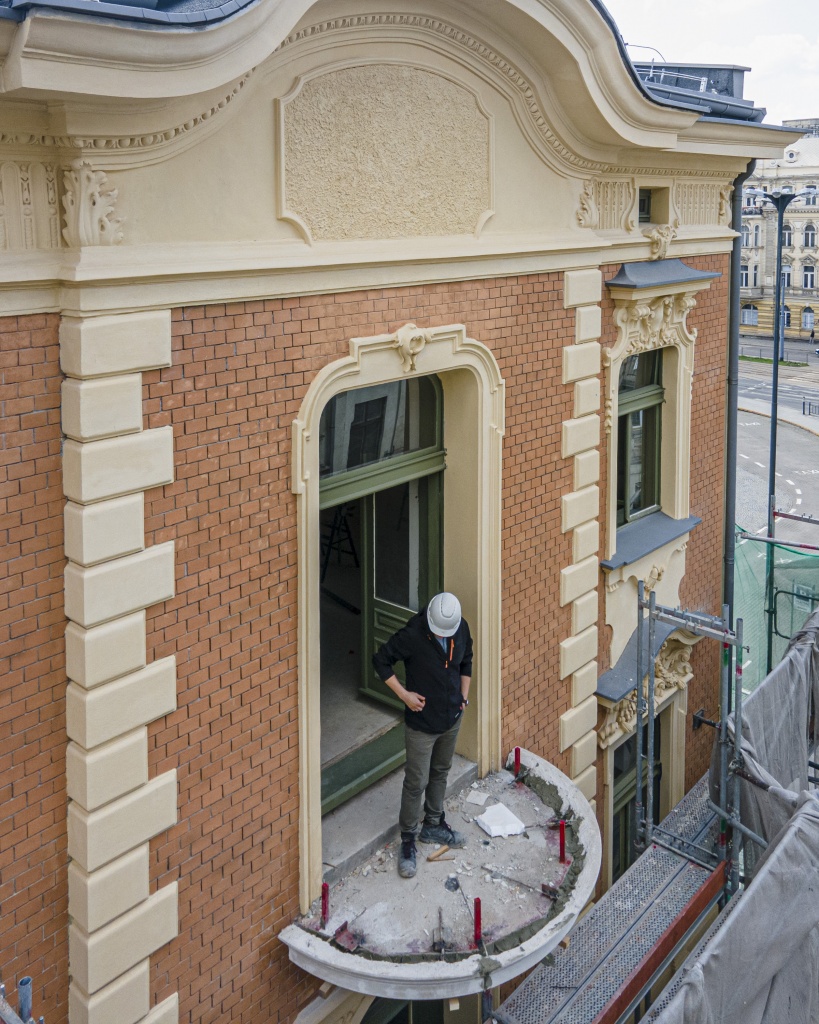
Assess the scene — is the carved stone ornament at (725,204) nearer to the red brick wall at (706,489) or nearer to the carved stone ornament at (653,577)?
the red brick wall at (706,489)

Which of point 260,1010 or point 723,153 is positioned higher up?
point 723,153

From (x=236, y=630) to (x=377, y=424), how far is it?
210cm

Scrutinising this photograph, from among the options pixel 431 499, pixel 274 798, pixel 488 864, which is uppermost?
pixel 431 499

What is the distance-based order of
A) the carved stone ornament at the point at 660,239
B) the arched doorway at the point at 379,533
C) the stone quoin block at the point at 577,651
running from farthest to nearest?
the carved stone ornament at the point at 660,239 → the stone quoin block at the point at 577,651 → the arched doorway at the point at 379,533

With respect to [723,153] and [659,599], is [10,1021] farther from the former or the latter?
[723,153]

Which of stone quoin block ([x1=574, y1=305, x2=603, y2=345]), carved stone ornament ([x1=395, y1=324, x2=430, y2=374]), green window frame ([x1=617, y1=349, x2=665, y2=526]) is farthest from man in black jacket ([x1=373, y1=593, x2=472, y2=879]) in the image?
green window frame ([x1=617, y1=349, x2=665, y2=526])

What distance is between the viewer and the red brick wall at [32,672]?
5.21 metres

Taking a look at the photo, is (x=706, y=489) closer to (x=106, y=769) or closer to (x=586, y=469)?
(x=586, y=469)

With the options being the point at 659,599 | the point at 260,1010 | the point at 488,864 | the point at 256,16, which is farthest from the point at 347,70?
the point at 659,599

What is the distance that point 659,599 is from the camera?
1177 centimetres

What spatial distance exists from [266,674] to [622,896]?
4.86 meters

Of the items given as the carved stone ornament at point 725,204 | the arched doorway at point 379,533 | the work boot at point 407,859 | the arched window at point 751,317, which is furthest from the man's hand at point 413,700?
the arched window at point 751,317

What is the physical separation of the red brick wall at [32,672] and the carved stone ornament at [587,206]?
5.01m

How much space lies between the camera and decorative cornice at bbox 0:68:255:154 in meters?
→ 5.02
